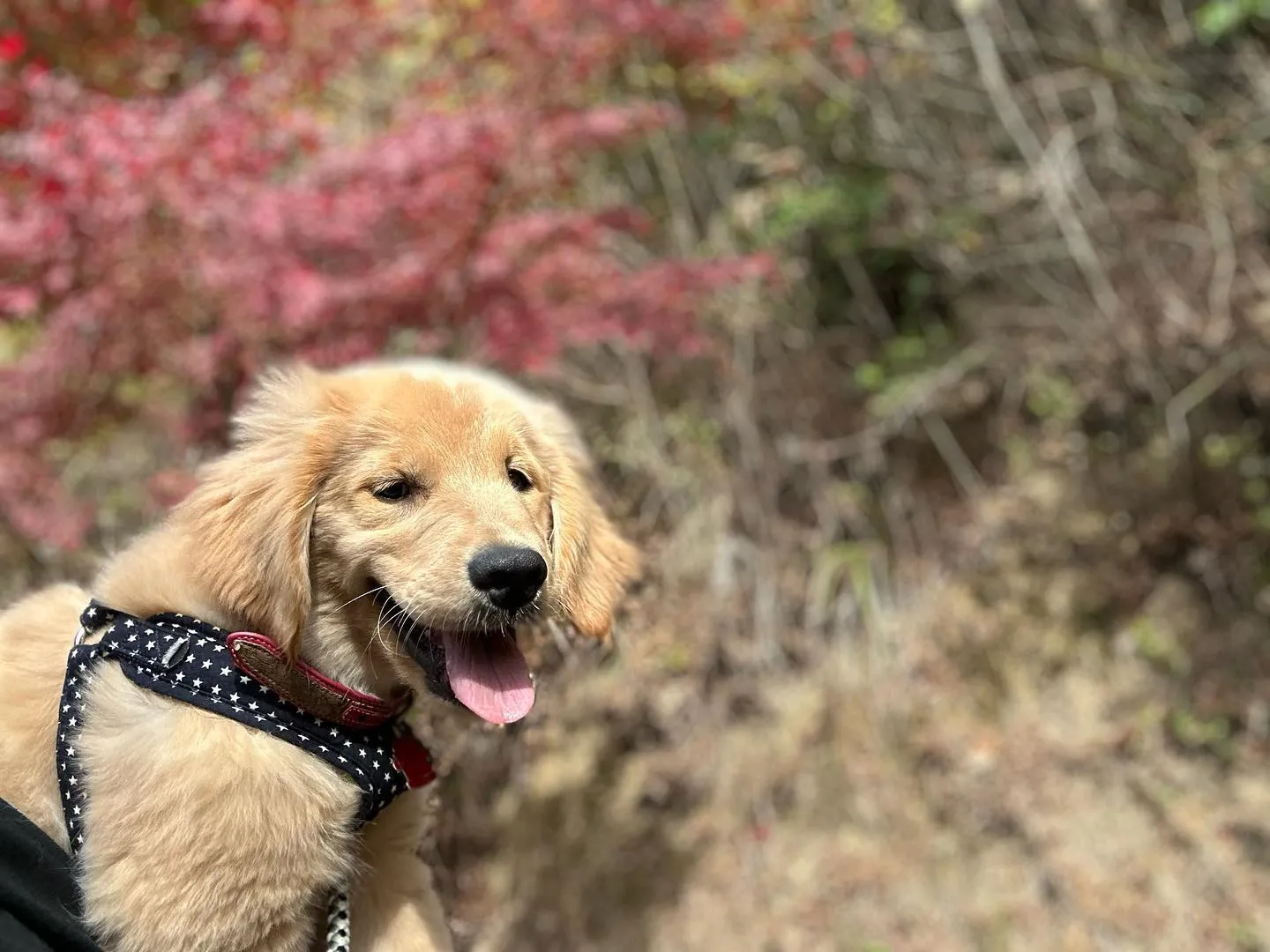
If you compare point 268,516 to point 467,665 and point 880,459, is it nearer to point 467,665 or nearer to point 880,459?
point 467,665

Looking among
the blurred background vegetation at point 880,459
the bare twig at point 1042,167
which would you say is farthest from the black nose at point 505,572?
the bare twig at point 1042,167

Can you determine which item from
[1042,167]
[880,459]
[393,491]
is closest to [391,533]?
[393,491]

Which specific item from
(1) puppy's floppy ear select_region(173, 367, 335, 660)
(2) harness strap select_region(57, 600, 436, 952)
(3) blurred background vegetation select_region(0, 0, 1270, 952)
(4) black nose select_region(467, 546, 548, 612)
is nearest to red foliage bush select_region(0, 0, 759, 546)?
(3) blurred background vegetation select_region(0, 0, 1270, 952)

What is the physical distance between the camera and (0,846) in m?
1.40

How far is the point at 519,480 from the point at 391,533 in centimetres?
26

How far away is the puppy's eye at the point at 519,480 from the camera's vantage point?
1.80 meters

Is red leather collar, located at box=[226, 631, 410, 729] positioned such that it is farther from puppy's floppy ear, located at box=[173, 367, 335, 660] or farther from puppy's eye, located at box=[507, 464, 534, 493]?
puppy's eye, located at box=[507, 464, 534, 493]

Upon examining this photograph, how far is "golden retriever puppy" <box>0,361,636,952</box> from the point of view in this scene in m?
1.48

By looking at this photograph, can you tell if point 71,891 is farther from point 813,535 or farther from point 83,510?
point 813,535

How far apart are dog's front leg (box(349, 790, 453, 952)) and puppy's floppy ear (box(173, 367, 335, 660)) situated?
381 millimetres

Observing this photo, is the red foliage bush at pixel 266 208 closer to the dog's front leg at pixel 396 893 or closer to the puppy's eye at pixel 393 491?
the puppy's eye at pixel 393 491

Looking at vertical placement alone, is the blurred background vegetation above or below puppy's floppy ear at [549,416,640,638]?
below

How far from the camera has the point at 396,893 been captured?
1.76 metres

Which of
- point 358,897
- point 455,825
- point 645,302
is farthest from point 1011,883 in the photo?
point 358,897
